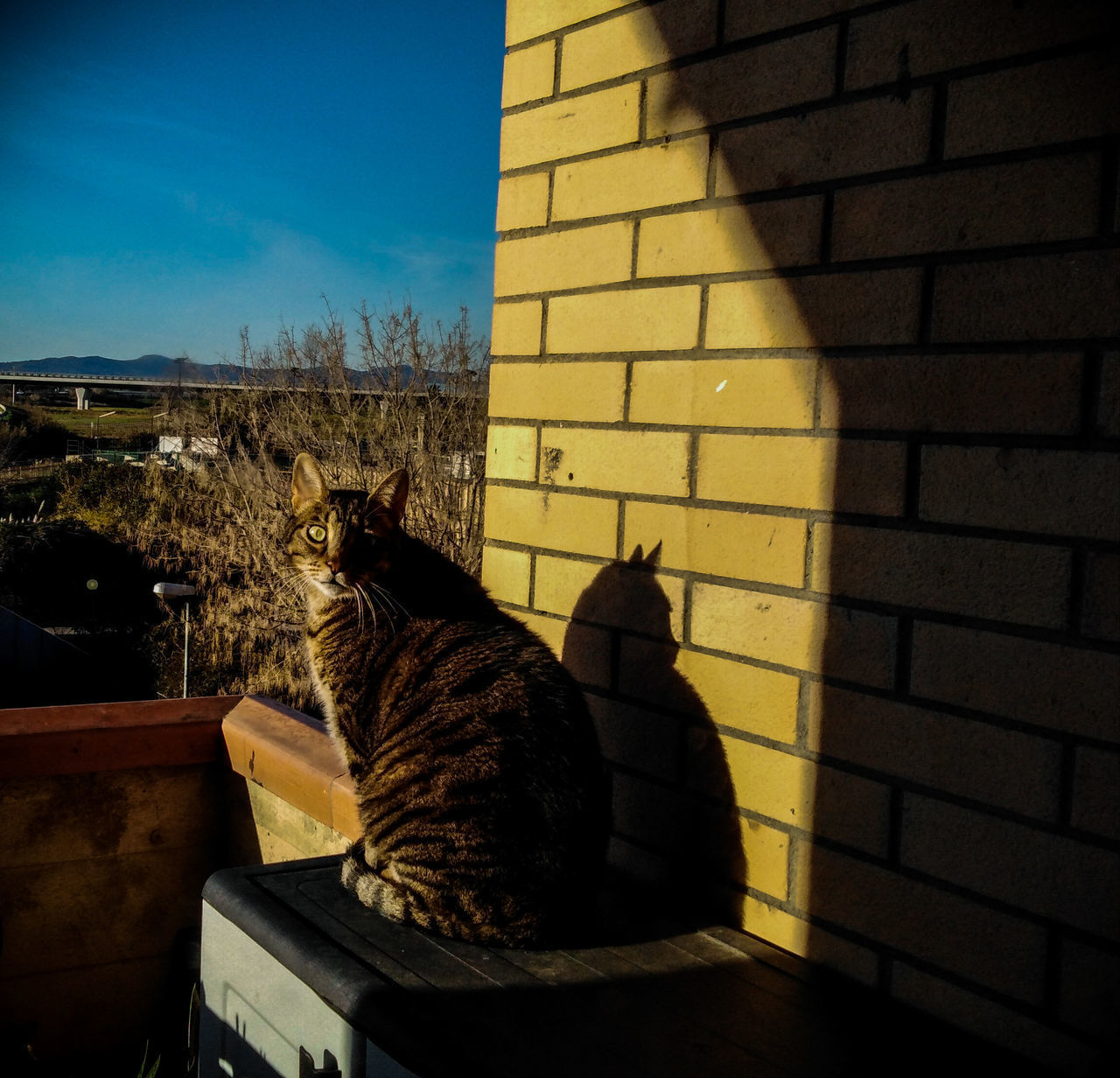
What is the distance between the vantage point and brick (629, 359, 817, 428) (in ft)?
5.56

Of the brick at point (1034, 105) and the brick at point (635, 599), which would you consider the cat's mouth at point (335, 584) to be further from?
the brick at point (1034, 105)

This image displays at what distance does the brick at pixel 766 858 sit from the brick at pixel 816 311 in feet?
3.27

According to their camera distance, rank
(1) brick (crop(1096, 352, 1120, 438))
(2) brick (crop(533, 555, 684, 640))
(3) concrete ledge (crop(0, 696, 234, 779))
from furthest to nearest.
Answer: (3) concrete ledge (crop(0, 696, 234, 779)) → (2) brick (crop(533, 555, 684, 640)) → (1) brick (crop(1096, 352, 1120, 438))

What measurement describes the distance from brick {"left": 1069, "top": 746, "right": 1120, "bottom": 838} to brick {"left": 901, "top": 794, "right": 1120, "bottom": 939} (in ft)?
0.13

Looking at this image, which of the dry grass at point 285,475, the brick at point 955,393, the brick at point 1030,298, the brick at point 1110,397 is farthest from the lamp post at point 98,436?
the brick at point 1110,397

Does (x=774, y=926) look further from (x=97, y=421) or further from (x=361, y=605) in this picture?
(x=97, y=421)

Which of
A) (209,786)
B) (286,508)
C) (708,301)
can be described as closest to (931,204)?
(708,301)


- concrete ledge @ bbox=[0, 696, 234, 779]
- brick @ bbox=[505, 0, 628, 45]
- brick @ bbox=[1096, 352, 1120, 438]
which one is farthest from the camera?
concrete ledge @ bbox=[0, 696, 234, 779]

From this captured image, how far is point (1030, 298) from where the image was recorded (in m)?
1.38

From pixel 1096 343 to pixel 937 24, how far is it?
64 cm

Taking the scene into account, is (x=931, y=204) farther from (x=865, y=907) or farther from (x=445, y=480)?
(x=445, y=480)

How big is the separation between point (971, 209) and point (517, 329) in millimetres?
1161

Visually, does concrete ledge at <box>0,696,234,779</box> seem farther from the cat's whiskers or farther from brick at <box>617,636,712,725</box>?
brick at <box>617,636,712,725</box>

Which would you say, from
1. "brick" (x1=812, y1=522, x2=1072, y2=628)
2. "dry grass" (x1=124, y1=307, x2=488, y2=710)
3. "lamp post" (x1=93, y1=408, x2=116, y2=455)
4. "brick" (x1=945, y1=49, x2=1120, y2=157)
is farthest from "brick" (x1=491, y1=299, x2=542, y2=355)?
Result: "lamp post" (x1=93, y1=408, x2=116, y2=455)
